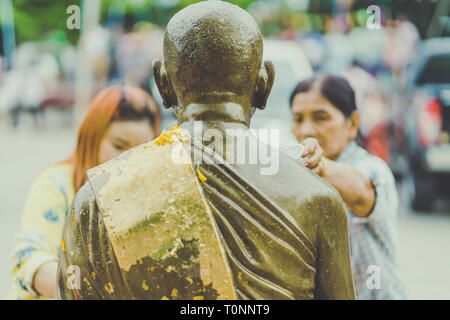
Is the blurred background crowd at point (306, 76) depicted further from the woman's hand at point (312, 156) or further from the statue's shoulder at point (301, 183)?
the statue's shoulder at point (301, 183)

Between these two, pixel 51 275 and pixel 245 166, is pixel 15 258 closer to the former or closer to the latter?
pixel 51 275

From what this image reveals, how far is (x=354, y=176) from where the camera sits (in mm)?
2414

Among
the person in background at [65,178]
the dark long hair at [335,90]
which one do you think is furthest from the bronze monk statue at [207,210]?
the dark long hair at [335,90]

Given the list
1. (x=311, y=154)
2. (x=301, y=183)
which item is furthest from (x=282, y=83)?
(x=301, y=183)

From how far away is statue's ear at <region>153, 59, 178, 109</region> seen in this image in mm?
1753

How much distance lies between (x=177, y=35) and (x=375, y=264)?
4.84ft

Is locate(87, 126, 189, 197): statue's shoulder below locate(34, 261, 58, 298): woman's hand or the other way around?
the other way around

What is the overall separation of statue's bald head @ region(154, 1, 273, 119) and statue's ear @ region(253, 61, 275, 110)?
3 cm

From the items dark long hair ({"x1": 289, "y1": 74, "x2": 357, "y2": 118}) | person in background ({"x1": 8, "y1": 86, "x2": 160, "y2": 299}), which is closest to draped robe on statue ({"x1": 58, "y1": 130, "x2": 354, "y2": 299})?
person in background ({"x1": 8, "y1": 86, "x2": 160, "y2": 299})

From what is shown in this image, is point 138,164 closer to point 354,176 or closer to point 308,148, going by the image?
point 308,148

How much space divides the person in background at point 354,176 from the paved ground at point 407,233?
9.30ft

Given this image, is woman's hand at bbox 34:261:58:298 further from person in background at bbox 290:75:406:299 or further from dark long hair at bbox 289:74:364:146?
dark long hair at bbox 289:74:364:146

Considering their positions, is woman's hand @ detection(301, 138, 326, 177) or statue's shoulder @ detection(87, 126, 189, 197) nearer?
statue's shoulder @ detection(87, 126, 189, 197)

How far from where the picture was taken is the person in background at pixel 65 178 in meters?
2.56
